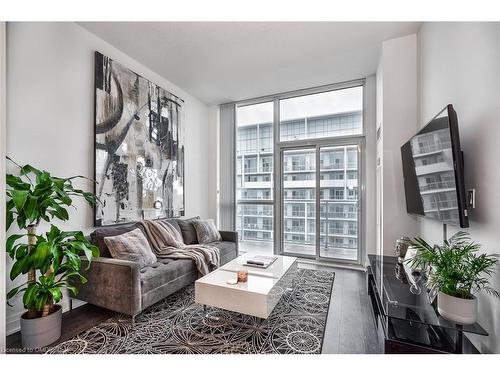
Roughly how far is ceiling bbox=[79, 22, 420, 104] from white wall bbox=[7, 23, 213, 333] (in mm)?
355

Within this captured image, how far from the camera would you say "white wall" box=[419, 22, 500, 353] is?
1.24 metres

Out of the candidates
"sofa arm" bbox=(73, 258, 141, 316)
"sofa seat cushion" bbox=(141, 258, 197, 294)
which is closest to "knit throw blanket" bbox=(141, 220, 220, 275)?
"sofa seat cushion" bbox=(141, 258, 197, 294)

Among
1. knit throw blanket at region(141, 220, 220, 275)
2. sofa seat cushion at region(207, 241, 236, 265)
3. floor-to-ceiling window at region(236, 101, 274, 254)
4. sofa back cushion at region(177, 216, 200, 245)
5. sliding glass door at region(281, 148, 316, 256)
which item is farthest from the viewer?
floor-to-ceiling window at region(236, 101, 274, 254)

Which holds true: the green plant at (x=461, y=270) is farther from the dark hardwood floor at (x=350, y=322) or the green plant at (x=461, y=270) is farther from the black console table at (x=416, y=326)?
the dark hardwood floor at (x=350, y=322)

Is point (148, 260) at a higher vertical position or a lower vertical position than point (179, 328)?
higher

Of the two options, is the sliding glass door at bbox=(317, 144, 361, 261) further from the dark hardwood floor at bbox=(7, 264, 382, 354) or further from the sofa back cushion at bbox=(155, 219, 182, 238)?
the sofa back cushion at bbox=(155, 219, 182, 238)

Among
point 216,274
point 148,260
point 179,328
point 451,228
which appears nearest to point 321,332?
point 216,274

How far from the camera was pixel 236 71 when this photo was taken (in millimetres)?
3420

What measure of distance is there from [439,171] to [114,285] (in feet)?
8.96

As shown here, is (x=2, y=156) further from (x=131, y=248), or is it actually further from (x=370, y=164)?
(x=370, y=164)

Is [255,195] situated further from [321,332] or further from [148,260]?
[321,332]

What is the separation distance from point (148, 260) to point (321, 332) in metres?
1.82

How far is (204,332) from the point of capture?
1903 millimetres

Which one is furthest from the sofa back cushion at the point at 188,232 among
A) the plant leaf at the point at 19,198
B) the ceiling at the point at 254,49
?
the ceiling at the point at 254,49
